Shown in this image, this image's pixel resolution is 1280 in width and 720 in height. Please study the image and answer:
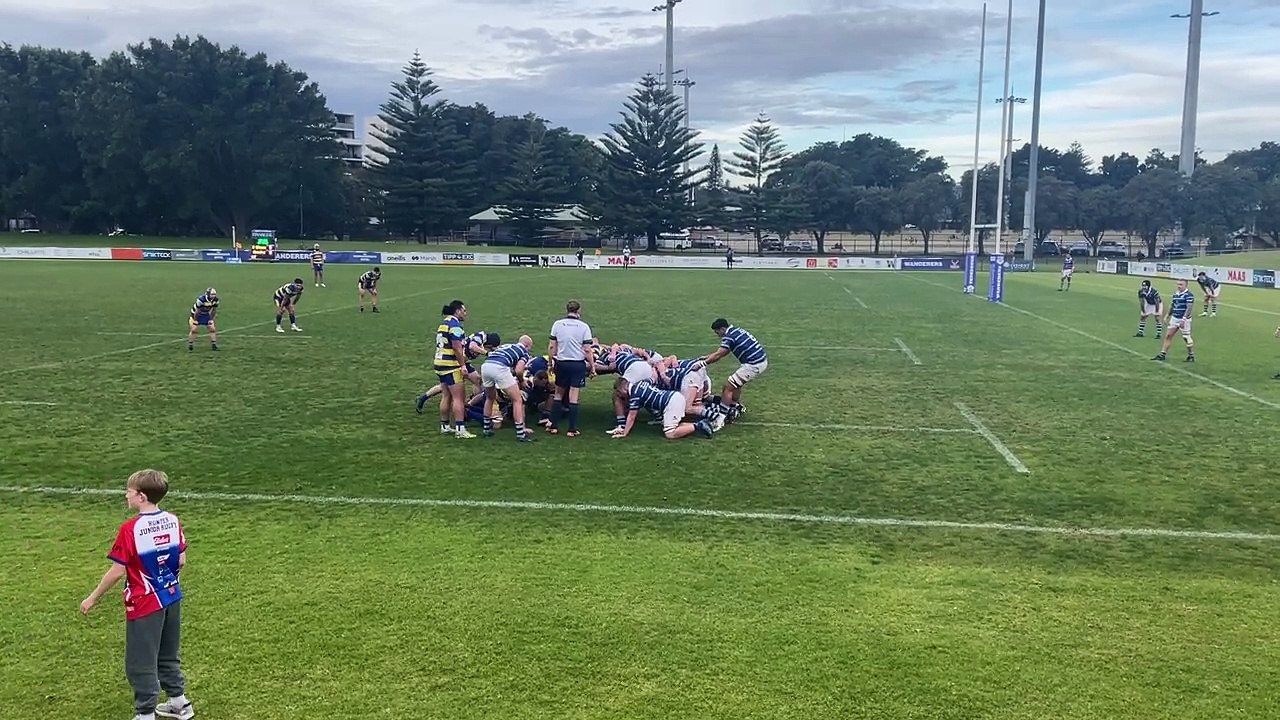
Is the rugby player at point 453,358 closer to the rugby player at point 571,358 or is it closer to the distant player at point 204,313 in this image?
the rugby player at point 571,358

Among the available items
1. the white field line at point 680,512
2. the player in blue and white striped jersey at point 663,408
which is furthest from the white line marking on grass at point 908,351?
the white field line at point 680,512

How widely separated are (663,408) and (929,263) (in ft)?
197

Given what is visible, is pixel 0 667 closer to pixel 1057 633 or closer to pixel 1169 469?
pixel 1057 633

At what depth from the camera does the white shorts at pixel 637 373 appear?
12.4 metres

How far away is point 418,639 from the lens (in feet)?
20.0

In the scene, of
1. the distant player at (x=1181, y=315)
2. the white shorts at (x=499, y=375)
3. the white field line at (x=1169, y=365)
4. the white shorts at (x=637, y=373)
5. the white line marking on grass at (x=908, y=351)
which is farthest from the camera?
the distant player at (x=1181, y=315)

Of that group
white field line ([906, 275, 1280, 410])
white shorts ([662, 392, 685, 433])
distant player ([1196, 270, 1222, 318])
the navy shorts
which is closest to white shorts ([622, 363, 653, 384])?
white shorts ([662, 392, 685, 433])

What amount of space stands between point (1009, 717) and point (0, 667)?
19.4 ft

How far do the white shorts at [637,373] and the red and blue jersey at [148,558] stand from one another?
784cm

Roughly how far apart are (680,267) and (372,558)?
61.2m

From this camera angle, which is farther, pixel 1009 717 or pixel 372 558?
pixel 372 558

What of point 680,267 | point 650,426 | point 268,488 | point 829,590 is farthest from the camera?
point 680,267

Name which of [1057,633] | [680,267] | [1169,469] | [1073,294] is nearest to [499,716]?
[1057,633]

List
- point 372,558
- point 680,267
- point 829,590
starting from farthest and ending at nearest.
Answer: point 680,267
point 372,558
point 829,590
